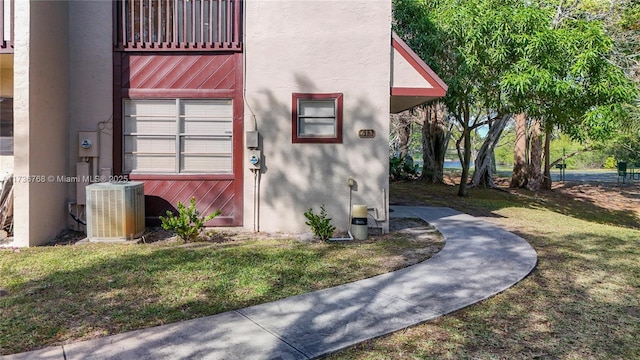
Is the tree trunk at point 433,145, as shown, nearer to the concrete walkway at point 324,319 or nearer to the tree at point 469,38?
the tree at point 469,38

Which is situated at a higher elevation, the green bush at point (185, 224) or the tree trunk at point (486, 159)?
the tree trunk at point (486, 159)

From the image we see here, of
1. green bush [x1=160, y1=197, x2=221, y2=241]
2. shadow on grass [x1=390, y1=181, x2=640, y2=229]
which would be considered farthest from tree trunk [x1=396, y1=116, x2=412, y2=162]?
green bush [x1=160, y1=197, x2=221, y2=241]

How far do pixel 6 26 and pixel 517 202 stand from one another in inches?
565

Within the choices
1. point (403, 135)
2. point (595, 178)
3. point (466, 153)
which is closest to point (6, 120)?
point (466, 153)

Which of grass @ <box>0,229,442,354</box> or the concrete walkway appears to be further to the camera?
grass @ <box>0,229,442,354</box>

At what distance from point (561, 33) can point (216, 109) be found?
7.92 meters

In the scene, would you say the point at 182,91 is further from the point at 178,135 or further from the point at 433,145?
the point at 433,145

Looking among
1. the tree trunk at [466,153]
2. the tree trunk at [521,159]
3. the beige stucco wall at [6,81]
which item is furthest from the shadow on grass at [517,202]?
the beige stucco wall at [6,81]

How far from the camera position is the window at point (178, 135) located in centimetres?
759

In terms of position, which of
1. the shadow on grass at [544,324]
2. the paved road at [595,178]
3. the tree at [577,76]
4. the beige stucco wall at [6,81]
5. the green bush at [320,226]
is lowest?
the shadow on grass at [544,324]

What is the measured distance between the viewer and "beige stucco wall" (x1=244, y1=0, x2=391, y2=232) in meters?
7.31

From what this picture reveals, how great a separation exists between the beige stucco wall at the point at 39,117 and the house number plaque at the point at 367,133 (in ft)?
16.9

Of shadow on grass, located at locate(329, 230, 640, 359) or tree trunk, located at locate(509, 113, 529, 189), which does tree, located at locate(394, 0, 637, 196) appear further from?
tree trunk, located at locate(509, 113, 529, 189)

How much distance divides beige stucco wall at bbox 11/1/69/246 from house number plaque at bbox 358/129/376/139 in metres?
5.15
